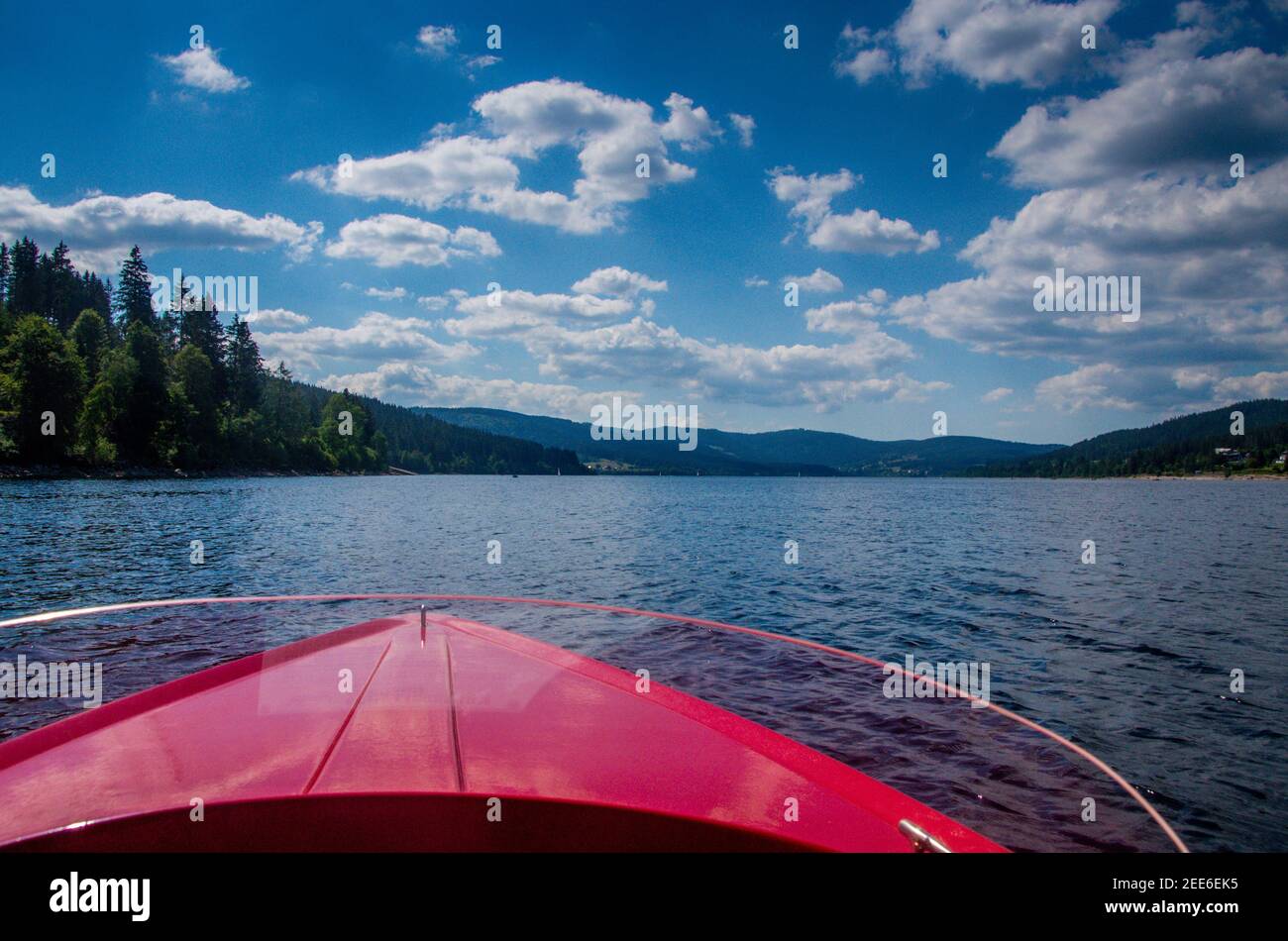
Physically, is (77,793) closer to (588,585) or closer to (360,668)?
(360,668)

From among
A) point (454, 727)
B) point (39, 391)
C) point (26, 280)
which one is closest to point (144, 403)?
point (39, 391)

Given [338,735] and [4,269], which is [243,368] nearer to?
[4,269]

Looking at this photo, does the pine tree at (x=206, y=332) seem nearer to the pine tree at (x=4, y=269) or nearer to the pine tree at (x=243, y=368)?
the pine tree at (x=243, y=368)

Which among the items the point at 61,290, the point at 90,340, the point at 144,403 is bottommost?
the point at 144,403

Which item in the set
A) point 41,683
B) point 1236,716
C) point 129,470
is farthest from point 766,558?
point 129,470

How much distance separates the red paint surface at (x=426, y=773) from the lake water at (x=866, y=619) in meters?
3.60

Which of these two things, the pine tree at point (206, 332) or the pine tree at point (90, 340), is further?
the pine tree at point (206, 332)

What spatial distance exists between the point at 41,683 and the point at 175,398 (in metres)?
96.7

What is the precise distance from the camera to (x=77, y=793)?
3.70 meters

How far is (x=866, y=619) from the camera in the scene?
1694cm

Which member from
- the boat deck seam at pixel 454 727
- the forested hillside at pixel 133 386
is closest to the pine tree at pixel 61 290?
the forested hillside at pixel 133 386

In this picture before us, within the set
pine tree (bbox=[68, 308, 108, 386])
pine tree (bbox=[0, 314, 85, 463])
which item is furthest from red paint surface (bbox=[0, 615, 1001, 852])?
pine tree (bbox=[68, 308, 108, 386])

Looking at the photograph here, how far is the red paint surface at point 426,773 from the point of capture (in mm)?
3539

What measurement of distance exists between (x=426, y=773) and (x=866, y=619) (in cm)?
1471
